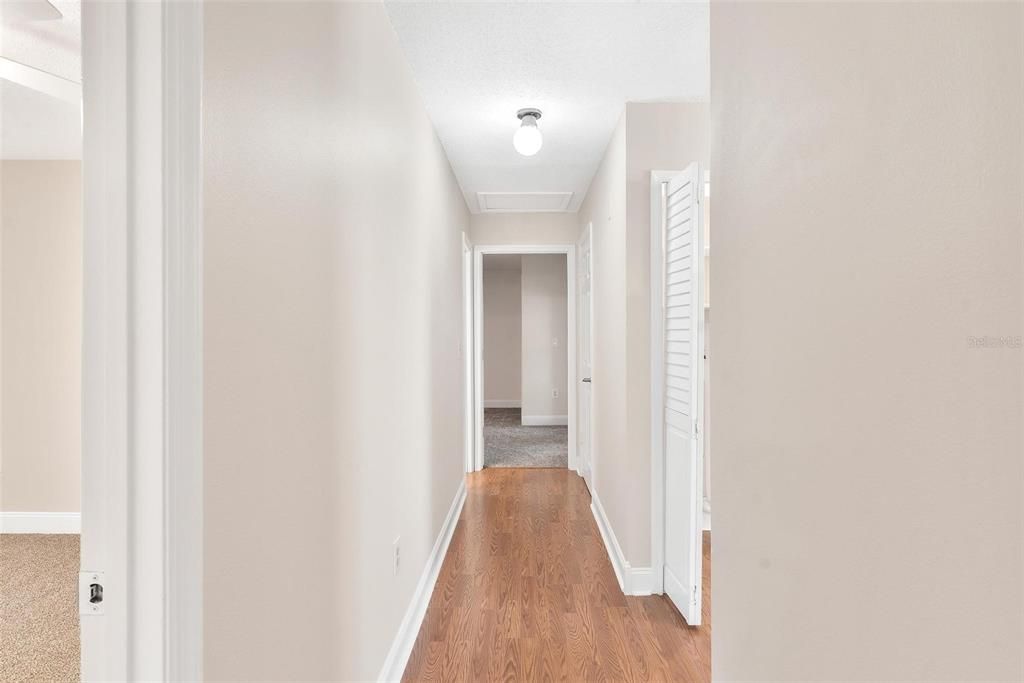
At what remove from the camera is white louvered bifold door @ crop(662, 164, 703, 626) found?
2.40m

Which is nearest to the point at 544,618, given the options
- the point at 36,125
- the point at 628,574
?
the point at 628,574

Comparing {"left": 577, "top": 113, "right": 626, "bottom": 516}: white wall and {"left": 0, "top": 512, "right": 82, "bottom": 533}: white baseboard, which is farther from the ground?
{"left": 577, "top": 113, "right": 626, "bottom": 516}: white wall

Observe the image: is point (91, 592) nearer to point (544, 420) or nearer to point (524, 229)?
point (524, 229)

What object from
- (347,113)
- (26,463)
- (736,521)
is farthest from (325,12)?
(26,463)

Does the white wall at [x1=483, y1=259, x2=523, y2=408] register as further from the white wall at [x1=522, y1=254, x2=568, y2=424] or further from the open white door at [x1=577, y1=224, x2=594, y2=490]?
the open white door at [x1=577, y1=224, x2=594, y2=490]

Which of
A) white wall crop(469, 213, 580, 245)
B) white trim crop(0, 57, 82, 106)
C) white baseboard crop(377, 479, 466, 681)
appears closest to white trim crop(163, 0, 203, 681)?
white baseboard crop(377, 479, 466, 681)

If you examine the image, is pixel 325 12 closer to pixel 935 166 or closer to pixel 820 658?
pixel 935 166

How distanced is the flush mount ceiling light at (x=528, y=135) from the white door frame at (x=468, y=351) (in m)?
1.62

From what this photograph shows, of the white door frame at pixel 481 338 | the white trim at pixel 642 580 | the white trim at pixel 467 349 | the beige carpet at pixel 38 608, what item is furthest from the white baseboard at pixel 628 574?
the beige carpet at pixel 38 608

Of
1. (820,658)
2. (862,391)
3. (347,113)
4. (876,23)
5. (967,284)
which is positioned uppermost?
(347,113)

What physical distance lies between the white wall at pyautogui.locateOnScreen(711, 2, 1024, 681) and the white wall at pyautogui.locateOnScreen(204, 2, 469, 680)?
0.98 meters

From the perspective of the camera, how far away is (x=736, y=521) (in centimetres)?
131

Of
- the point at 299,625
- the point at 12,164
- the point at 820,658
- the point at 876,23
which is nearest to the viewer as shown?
the point at 876,23

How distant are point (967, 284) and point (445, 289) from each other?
3.15 m
